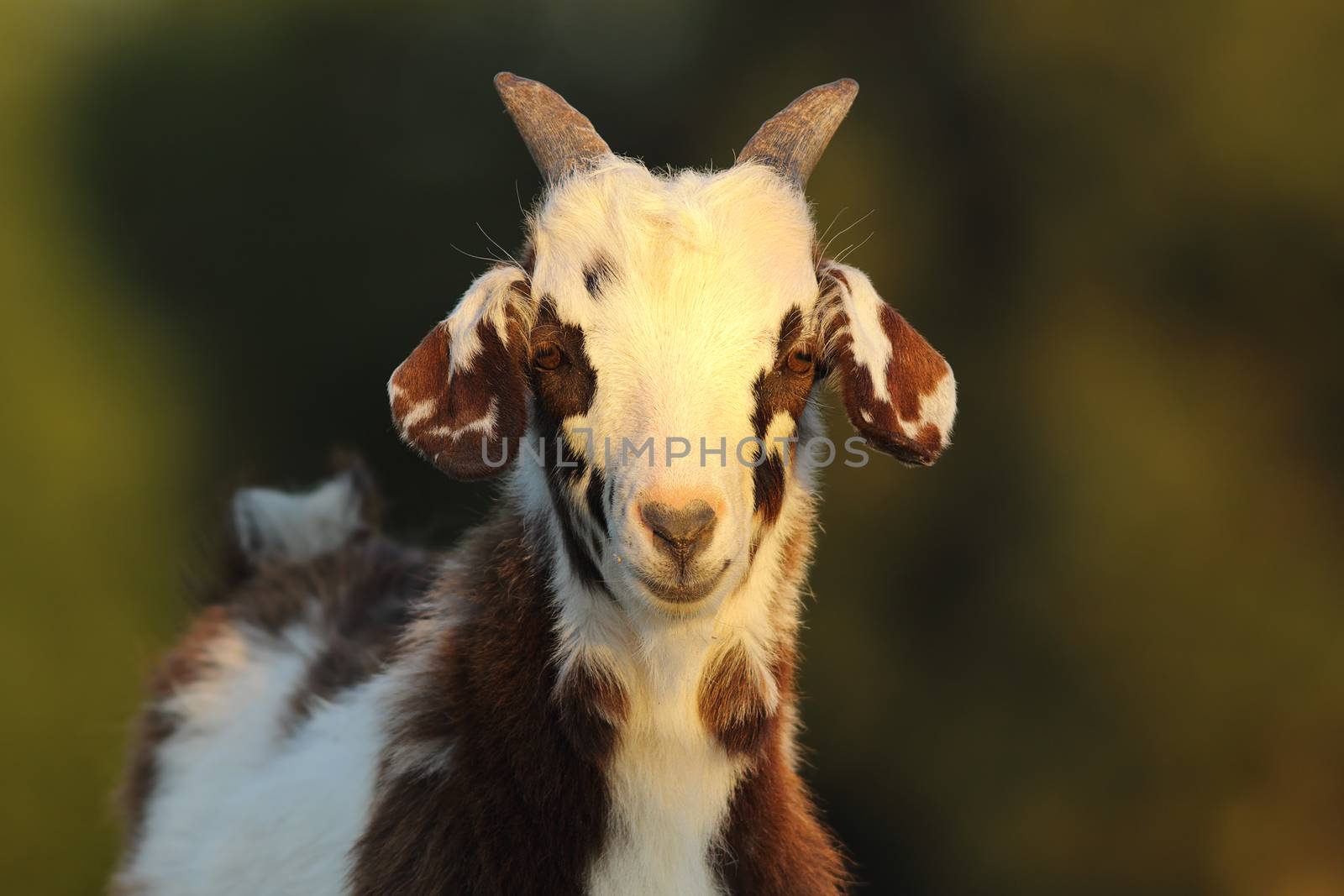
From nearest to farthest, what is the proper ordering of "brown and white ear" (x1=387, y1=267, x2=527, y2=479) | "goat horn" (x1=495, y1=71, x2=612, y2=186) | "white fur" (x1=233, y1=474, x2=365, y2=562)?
"brown and white ear" (x1=387, y1=267, x2=527, y2=479)
"goat horn" (x1=495, y1=71, x2=612, y2=186)
"white fur" (x1=233, y1=474, x2=365, y2=562)

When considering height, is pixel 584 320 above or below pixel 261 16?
below

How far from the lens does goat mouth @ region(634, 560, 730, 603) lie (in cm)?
247

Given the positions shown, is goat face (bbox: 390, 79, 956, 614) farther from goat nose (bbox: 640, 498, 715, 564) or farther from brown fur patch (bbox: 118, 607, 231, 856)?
brown fur patch (bbox: 118, 607, 231, 856)

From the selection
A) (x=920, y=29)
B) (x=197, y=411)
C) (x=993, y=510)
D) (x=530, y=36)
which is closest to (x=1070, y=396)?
(x=993, y=510)

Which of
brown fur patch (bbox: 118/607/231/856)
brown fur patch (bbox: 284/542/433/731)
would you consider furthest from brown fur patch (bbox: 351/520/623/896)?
brown fur patch (bbox: 118/607/231/856)

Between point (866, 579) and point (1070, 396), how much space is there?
5.56 feet

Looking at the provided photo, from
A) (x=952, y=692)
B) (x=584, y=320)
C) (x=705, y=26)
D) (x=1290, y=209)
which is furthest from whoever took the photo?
(x=705, y=26)

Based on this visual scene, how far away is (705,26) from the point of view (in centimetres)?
975

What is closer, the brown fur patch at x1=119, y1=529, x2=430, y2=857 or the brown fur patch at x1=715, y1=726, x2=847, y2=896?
the brown fur patch at x1=715, y1=726, x2=847, y2=896

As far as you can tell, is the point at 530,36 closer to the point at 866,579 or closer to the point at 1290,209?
the point at 866,579

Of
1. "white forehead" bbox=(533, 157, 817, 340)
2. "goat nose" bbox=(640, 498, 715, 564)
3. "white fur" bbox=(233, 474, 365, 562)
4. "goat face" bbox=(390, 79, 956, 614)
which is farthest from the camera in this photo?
"white fur" bbox=(233, 474, 365, 562)

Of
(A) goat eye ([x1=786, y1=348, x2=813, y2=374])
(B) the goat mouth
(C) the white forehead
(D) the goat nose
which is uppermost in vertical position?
(C) the white forehead

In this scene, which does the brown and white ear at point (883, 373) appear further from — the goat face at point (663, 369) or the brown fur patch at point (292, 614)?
the brown fur patch at point (292, 614)

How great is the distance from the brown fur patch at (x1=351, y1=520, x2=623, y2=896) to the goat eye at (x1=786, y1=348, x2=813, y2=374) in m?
0.66
